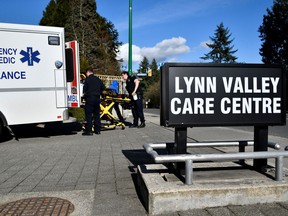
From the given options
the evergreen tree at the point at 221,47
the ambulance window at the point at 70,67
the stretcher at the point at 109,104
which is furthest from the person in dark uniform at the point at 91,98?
the evergreen tree at the point at 221,47

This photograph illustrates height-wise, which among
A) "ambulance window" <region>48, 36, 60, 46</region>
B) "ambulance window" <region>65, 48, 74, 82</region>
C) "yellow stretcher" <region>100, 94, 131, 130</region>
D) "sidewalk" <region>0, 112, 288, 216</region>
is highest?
"ambulance window" <region>48, 36, 60, 46</region>

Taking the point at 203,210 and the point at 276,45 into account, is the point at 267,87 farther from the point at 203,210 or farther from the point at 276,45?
the point at 276,45

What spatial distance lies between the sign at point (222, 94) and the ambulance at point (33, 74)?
5714 mm

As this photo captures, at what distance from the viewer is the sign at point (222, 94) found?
13.3 ft

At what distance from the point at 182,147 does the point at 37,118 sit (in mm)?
5960

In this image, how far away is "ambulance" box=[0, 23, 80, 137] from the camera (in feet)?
27.4

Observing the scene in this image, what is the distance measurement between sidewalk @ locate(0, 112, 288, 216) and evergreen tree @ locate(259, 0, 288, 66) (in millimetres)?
37272

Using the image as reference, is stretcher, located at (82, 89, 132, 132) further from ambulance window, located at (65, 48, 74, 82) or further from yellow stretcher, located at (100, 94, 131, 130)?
ambulance window, located at (65, 48, 74, 82)

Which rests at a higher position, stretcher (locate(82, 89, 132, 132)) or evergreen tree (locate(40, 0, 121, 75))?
evergreen tree (locate(40, 0, 121, 75))

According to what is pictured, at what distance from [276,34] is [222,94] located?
141 ft

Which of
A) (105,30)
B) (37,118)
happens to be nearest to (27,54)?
(37,118)

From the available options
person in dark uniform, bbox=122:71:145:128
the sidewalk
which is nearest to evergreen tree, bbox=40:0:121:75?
person in dark uniform, bbox=122:71:145:128

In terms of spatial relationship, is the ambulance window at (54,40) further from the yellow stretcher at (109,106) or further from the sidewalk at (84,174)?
the sidewalk at (84,174)

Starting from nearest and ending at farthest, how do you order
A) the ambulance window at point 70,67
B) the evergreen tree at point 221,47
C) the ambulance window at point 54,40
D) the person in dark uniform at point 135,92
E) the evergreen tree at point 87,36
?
the ambulance window at point 54,40 < the ambulance window at point 70,67 < the person in dark uniform at point 135,92 < the evergreen tree at point 87,36 < the evergreen tree at point 221,47
